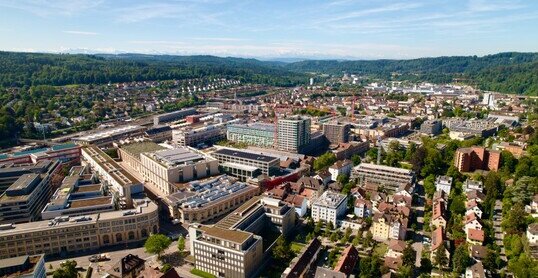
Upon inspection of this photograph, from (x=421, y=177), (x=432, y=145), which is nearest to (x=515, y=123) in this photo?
(x=432, y=145)

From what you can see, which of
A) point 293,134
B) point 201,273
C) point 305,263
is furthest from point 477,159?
point 201,273

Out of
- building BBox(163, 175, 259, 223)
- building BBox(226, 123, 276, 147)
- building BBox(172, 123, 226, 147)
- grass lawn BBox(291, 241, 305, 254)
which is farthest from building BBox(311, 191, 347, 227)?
building BBox(172, 123, 226, 147)

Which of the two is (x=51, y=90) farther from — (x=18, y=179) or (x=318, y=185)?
(x=318, y=185)

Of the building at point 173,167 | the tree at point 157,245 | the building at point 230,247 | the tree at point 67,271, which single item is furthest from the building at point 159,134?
the tree at point 67,271

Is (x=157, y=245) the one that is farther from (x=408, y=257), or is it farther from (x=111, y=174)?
(x=408, y=257)

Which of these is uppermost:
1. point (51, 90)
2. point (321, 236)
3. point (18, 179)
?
point (51, 90)

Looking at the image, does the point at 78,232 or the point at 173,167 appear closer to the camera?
the point at 78,232
